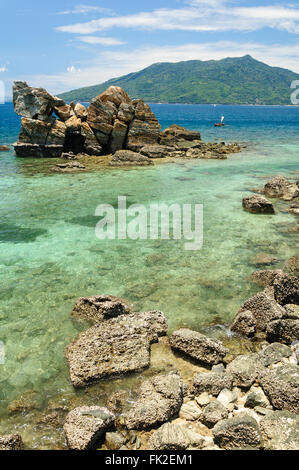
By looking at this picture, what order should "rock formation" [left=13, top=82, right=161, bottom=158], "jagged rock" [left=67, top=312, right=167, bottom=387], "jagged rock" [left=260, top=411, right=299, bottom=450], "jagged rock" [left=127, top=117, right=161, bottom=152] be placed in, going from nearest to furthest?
"jagged rock" [left=260, top=411, right=299, bottom=450] < "jagged rock" [left=67, top=312, right=167, bottom=387] < "rock formation" [left=13, top=82, right=161, bottom=158] < "jagged rock" [left=127, top=117, right=161, bottom=152]

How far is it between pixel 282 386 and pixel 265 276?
664cm

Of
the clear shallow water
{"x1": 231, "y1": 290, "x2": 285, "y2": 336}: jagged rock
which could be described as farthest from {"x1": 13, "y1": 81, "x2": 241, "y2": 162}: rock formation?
{"x1": 231, "y1": 290, "x2": 285, "y2": 336}: jagged rock

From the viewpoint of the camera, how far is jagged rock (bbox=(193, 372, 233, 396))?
8328 mm

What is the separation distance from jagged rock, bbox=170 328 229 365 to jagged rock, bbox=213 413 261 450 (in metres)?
2.51

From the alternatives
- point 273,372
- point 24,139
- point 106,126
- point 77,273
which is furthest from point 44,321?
point 24,139

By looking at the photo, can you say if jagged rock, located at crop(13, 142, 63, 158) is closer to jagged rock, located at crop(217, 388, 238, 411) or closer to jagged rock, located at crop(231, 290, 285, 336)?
jagged rock, located at crop(231, 290, 285, 336)

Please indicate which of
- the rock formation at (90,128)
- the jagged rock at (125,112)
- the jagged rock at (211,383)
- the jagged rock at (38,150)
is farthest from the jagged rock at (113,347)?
the jagged rock at (38,150)

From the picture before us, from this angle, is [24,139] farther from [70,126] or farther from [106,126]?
[106,126]

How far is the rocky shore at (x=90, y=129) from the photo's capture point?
4641 centimetres

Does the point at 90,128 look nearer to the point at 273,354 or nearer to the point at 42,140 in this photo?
the point at 42,140

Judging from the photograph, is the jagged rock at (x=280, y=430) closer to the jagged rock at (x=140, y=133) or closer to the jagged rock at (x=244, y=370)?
the jagged rock at (x=244, y=370)

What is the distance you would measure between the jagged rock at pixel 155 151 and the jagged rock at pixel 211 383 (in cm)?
4045

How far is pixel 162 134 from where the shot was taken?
5150cm

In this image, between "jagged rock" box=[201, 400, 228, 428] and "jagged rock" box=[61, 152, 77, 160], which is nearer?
"jagged rock" box=[201, 400, 228, 428]
